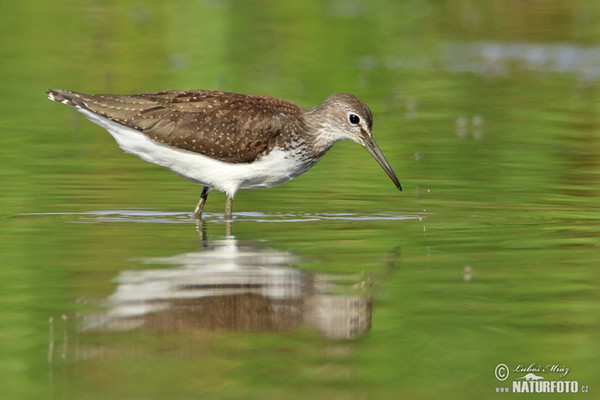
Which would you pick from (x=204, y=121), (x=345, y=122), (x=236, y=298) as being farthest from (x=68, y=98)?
(x=236, y=298)

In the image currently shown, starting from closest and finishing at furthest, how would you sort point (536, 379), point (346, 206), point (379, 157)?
point (536, 379), point (346, 206), point (379, 157)

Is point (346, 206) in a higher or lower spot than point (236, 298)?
higher

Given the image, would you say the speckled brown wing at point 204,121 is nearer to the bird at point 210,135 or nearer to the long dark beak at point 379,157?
the bird at point 210,135

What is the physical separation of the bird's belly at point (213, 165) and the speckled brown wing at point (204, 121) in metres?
0.08

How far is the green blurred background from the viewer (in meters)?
7.38

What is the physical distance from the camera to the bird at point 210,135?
13023 millimetres

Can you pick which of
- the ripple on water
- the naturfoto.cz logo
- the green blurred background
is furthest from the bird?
the naturfoto.cz logo

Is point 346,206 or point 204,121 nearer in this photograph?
point 204,121

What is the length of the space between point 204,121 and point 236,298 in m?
4.62

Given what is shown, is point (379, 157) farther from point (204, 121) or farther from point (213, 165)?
point (204, 121)

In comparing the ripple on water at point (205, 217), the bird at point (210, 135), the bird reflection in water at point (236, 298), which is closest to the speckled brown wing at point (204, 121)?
the bird at point (210, 135)

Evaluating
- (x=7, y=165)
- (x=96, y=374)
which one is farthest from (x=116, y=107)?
(x=96, y=374)

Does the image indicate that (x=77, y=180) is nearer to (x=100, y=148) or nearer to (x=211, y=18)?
(x=100, y=148)

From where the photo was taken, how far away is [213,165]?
13.1m
